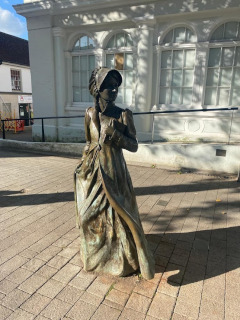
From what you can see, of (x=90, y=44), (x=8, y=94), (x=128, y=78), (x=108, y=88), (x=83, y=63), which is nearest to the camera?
(x=108, y=88)

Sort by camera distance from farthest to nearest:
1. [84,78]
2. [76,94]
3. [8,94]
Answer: [8,94], [76,94], [84,78]

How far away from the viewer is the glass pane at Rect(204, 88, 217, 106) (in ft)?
26.9

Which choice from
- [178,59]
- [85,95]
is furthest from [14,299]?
[85,95]

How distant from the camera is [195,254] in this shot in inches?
130

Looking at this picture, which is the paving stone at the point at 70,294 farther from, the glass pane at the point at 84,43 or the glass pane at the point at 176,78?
the glass pane at the point at 84,43

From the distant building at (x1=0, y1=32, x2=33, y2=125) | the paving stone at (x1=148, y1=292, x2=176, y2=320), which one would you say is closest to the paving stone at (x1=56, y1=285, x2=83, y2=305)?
the paving stone at (x1=148, y1=292, x2=176, y2=320)

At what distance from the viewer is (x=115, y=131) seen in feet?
7.72

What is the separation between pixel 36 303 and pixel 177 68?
7928mm

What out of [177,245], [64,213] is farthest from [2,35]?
[177,245]

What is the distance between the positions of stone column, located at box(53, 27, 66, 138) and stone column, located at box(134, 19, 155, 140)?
123 inches

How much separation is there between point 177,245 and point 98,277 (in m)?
1.24

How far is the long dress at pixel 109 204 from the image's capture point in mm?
2473

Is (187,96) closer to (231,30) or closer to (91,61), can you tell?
(231,30)

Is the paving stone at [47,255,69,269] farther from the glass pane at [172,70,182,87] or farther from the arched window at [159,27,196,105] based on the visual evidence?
the glass pane at [172,70,182,87]
